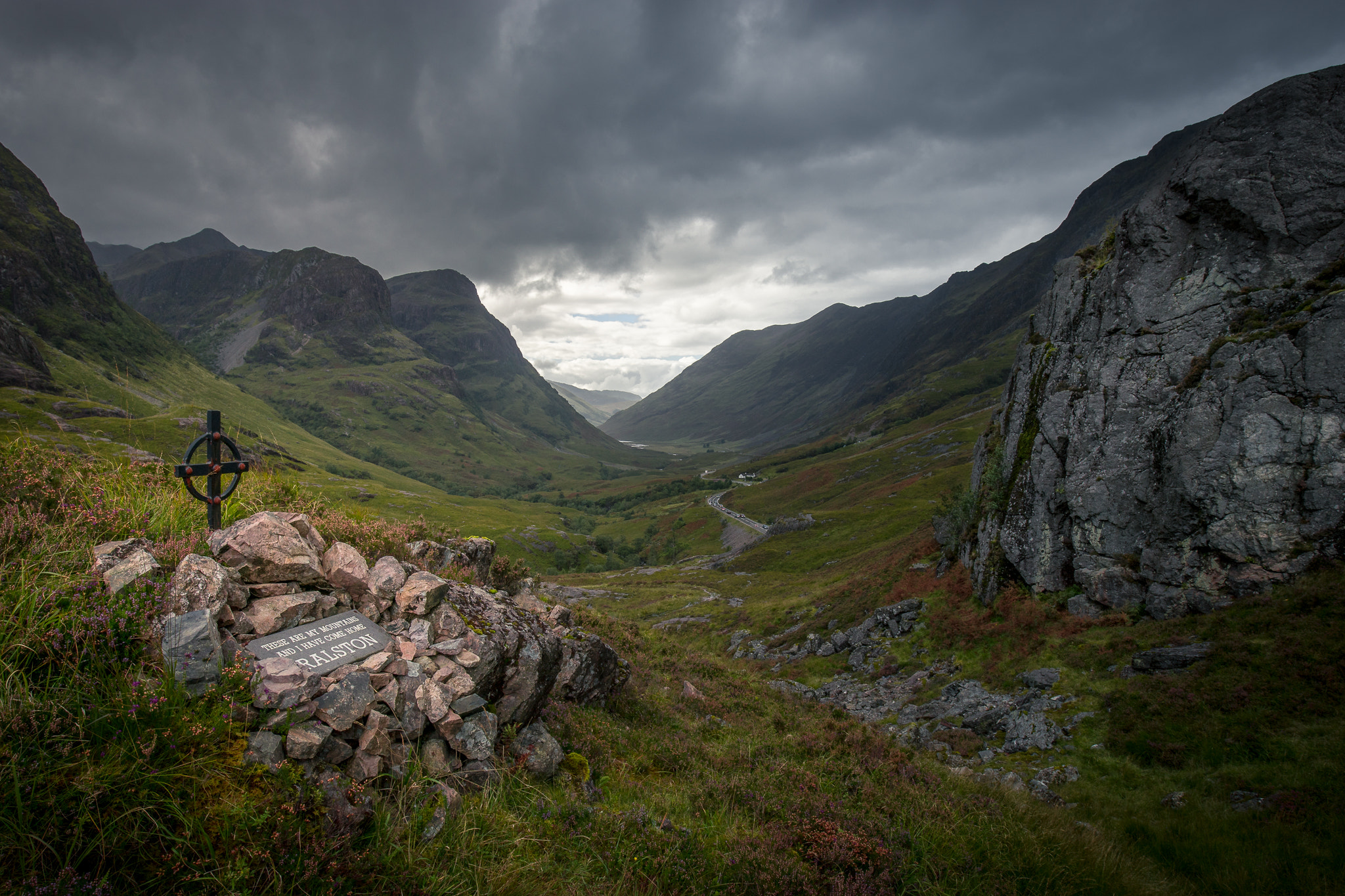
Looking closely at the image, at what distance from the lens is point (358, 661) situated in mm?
7195

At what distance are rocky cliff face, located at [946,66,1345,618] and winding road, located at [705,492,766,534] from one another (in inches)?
3549

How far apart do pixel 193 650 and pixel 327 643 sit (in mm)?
1534

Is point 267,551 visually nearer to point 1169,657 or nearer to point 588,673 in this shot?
point 588,673

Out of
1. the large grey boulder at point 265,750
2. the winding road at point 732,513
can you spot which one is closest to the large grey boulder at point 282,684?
the large grey boulder at point 265,750

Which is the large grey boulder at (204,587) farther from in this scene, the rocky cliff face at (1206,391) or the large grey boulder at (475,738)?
the rocky cliff face at (1206,391)

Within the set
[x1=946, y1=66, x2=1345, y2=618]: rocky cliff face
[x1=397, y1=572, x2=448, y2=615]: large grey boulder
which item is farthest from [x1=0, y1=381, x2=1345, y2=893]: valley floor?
[x1=946, y1=66, x2=1345, y2=618]: rocky cliff face

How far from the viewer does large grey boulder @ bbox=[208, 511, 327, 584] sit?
7617mm

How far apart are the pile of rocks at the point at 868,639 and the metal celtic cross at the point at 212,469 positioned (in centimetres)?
3136

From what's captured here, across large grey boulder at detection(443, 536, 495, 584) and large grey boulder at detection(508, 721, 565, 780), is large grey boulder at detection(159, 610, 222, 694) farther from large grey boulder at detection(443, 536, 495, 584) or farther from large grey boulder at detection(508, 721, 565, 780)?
large grey boulder at detection(443, 536, 495, 584)

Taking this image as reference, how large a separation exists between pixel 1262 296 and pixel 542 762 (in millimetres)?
31029

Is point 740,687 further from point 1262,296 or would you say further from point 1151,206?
point 1151,206

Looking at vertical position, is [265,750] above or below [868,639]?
above

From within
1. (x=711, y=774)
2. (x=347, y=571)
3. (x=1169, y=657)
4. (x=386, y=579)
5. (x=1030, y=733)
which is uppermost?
(x=347, y=571)

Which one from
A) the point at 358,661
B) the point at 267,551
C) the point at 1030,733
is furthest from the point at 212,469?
the point at 1030,733
